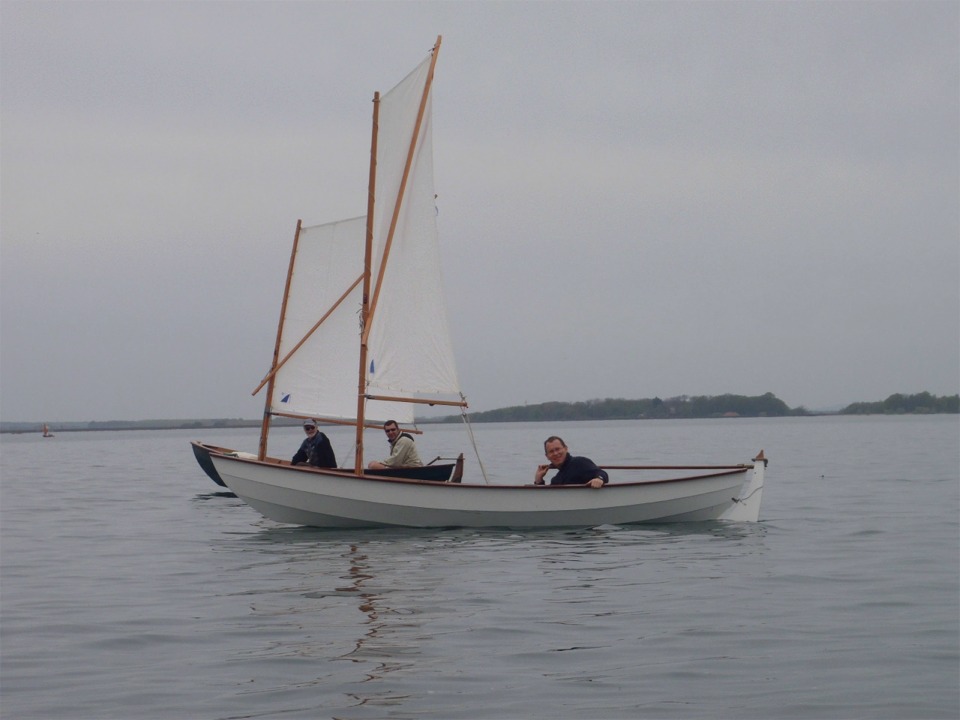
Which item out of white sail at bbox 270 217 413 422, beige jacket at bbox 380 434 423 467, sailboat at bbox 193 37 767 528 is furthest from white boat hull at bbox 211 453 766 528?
white sail at bbox 270 217 413 422

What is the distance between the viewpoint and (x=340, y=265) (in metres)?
26.0

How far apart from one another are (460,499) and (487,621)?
805 centimetres

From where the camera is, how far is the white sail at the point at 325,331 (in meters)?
25.5

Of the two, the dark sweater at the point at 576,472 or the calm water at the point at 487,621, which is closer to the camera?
the calm water at the point at 487,621

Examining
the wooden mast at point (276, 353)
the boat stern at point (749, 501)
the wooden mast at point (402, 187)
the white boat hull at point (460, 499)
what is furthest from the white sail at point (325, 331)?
the boat stern at point (749, 501)

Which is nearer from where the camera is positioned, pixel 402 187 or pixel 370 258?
pixel 402 187

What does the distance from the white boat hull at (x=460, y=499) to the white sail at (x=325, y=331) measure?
4303 millimetres

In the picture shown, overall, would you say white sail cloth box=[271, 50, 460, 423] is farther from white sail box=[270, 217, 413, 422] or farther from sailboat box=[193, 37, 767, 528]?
white sail box=[270, 217, 413, 422]

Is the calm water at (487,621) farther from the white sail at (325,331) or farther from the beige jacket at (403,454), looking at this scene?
the white sail at (325,331)

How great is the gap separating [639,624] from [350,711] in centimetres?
439

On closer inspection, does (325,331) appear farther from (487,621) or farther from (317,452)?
(487,621)

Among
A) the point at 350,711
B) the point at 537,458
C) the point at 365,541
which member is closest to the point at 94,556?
the point at 365,541

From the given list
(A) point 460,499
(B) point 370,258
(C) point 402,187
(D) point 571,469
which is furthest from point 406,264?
(D) point 571,469

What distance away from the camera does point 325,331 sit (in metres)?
25.9
